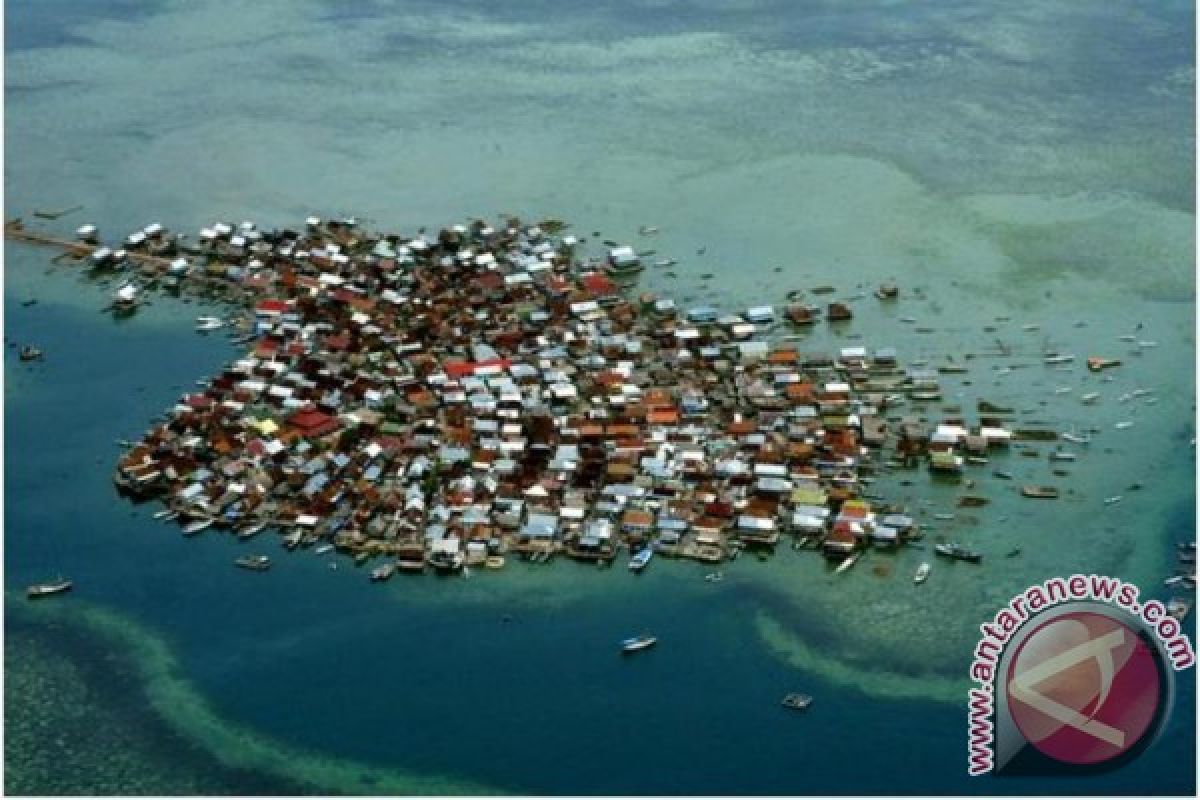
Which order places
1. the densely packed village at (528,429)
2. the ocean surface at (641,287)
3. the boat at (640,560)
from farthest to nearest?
the densely packed village at (528,429) → the boat at (640,560) → the ocean surface at (641,287)

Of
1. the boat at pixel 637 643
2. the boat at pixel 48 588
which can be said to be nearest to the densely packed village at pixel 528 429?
the boat at pixel 637 643

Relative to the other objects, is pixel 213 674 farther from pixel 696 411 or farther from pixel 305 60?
pixel 305 60

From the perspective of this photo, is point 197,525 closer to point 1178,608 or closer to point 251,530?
point 251,530

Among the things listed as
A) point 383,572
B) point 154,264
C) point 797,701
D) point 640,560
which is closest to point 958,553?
point 797,701

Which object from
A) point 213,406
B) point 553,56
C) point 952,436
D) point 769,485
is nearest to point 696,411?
point 769,485

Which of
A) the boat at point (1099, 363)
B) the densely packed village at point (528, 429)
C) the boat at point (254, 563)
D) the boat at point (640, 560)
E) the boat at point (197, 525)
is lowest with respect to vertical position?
the boat at point (254, 563)

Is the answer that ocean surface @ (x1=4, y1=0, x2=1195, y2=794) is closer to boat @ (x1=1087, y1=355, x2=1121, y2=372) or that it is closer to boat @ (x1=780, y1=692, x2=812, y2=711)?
boat @ (x1=780, y1=692, x2=812, y2=711)

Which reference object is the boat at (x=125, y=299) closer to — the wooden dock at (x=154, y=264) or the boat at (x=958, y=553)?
the wooden dock at (x=154, y=264)

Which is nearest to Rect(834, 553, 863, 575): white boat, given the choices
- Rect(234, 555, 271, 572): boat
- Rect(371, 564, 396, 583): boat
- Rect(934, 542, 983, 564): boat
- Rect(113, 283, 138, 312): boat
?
Rect(934, 542, 983, 564): boat
